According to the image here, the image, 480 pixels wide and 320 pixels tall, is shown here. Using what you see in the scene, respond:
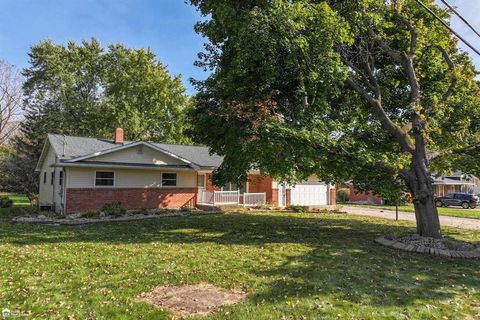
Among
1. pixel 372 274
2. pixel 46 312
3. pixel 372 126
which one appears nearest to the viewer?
pixel 46 312

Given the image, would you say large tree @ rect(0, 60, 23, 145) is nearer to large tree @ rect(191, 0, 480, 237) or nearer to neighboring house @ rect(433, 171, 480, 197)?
large tree @ rect(191, 0, 480, 237)

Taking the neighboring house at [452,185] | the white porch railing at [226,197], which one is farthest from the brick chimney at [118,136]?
the neighboring house at [452,185]

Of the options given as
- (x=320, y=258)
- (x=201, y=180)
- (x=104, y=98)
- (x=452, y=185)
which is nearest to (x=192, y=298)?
(x=320, y=258)

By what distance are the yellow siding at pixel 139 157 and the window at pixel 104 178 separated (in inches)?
29.0

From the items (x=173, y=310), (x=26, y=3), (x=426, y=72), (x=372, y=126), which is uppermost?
(x=26, y=3)

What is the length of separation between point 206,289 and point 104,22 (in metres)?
11.9

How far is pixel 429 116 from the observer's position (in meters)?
12.3

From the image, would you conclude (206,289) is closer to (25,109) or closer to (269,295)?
(269,295)

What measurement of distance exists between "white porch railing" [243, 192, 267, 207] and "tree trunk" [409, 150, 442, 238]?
1305 centimetres

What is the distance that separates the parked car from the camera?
34.1m

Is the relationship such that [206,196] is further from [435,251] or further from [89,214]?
[435,251]

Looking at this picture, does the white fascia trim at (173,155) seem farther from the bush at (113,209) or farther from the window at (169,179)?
the bush at (113,209)

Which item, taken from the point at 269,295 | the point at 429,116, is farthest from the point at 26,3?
the point at 429,116

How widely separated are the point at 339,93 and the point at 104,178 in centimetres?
1346
